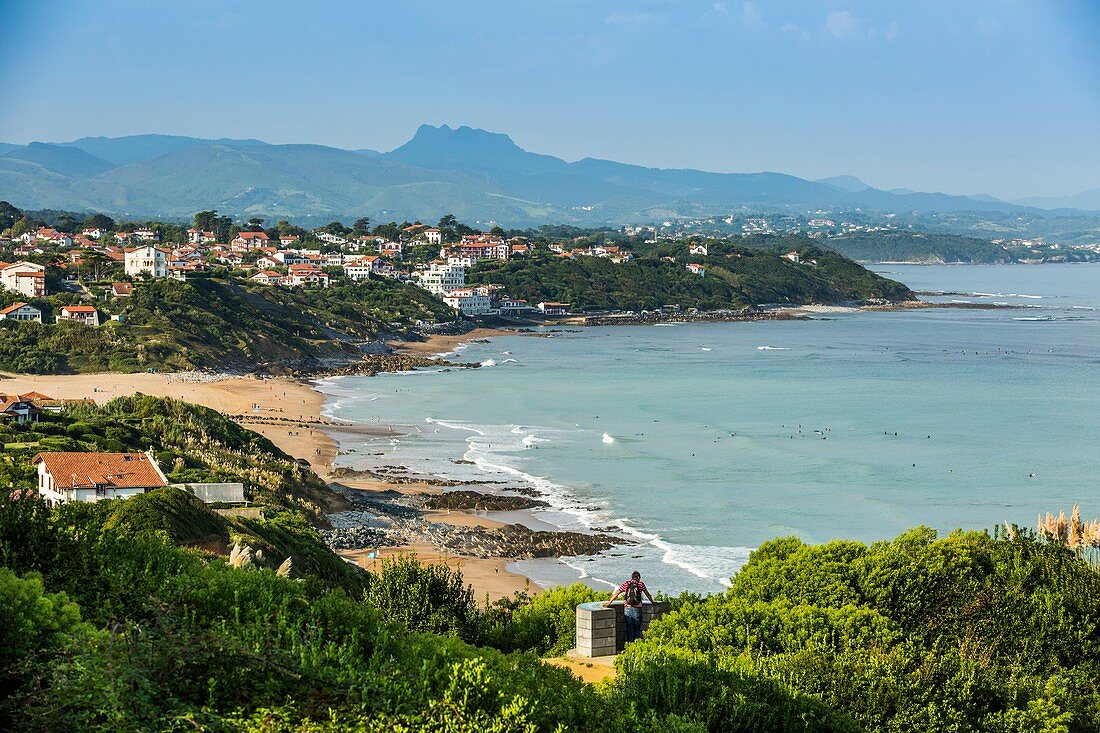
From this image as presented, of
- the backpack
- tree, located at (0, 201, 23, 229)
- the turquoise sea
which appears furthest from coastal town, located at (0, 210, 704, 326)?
the backpack

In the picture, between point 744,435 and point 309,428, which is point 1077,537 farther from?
point 309,428

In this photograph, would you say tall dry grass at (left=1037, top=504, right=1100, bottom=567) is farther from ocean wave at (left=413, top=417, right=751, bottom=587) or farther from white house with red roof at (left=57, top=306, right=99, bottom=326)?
white house with red roof at (left=57, top=306, right=99, bottom=326)

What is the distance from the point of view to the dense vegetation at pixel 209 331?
54031 mm

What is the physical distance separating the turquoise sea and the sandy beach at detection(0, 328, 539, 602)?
44.3 inches

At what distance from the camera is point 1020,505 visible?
95.0 feet

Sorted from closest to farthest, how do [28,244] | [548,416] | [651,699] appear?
[651,699]
[548,416]
[28,244]

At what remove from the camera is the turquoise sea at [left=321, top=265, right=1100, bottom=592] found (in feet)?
89.2

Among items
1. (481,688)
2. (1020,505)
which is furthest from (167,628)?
(1020,505)

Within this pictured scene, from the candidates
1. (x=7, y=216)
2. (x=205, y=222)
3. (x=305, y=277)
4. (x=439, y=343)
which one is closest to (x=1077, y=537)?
(x=439, y=343)

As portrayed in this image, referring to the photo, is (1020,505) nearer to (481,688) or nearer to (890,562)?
(890,562)

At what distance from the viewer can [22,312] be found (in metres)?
58.1

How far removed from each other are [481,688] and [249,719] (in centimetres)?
141

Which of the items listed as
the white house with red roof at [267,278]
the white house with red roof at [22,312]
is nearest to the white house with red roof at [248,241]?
the white house with red roof at [267,278]

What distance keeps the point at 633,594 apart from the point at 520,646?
152 centimetres
